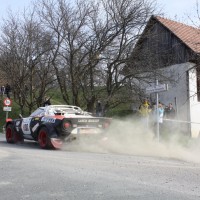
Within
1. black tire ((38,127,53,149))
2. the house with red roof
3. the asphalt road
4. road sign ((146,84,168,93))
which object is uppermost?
the house with red roof

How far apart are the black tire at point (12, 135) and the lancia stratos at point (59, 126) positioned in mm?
645

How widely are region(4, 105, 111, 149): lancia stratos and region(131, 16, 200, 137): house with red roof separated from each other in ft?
32.0

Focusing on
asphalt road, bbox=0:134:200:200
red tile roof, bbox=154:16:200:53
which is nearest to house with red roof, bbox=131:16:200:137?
red tile roof, bbox=154:16:200:53

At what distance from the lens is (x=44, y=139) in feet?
41.5

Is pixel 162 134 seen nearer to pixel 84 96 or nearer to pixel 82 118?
pixel 82 118

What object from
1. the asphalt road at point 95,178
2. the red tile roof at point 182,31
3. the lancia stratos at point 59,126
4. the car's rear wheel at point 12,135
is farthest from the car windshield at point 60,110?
the red tile roof at point 182,31

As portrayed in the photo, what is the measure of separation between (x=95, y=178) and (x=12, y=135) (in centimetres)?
790

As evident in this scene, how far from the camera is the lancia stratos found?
40.0 ft

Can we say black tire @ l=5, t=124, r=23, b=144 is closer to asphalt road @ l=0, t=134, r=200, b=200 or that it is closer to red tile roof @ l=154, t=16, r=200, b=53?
asphalt road @ l=0, t=134, r=200, b=200

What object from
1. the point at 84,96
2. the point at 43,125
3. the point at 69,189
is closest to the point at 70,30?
→ the point at 84,96

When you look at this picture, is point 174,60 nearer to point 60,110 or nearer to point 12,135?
point 60,110

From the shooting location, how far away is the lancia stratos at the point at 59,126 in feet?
40.0

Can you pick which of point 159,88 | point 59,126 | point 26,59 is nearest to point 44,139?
point 59,126

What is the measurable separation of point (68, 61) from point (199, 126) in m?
8.51
